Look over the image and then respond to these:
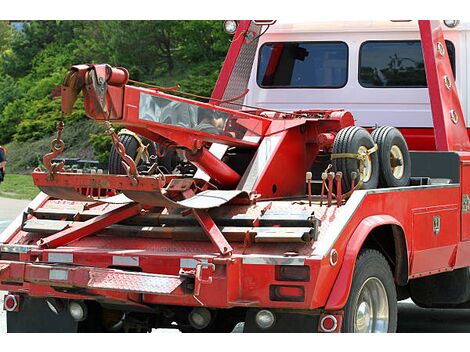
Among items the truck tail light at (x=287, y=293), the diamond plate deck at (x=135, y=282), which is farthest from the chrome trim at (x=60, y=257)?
the truck tail light at (x=287, y=293)

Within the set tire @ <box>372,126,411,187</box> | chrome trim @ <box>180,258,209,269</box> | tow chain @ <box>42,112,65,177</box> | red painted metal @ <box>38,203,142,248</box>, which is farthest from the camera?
tire @ <box>372,126,411,187</box>

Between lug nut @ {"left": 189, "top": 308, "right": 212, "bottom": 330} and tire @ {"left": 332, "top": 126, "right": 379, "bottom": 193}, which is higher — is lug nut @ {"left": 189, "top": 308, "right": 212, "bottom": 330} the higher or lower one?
the lower one

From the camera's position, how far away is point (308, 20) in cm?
1080

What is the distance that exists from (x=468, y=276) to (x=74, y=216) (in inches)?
144

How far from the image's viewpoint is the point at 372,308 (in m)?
7.41

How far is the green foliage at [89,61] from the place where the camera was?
1217 inches

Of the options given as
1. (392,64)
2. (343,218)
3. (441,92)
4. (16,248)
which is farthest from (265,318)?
(392,64)

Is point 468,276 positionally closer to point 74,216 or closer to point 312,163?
point 312,163

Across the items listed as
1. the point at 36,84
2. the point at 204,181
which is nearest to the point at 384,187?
the point at 204,181

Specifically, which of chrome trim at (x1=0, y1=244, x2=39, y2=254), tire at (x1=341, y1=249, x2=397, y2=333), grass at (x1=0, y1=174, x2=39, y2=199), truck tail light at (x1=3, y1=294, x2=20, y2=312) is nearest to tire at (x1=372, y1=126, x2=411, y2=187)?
tire at (x1=341, y1=249, x2=397, y2=333)

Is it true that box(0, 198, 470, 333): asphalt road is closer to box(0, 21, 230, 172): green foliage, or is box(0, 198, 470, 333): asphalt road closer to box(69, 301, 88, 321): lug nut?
box(69, 301, 88, 321): lug nut

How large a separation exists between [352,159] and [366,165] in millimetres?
213

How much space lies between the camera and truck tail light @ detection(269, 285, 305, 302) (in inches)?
259

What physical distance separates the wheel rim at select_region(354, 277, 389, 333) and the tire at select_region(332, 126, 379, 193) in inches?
28.5
